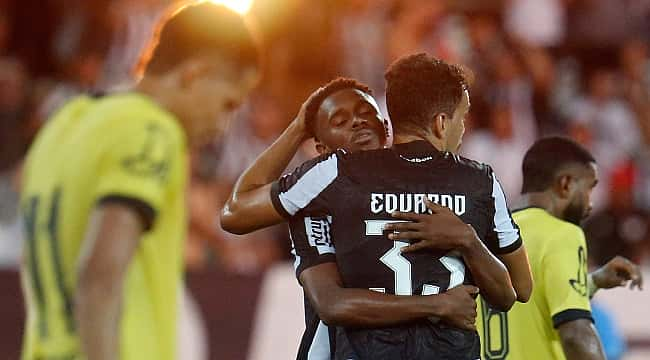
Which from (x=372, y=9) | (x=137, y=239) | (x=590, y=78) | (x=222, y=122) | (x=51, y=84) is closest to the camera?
(x=137, y=239)

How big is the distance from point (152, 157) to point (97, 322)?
44cm

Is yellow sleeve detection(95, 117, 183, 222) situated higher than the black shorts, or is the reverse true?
yellow sleeve detection(95, 117, 183, 222)

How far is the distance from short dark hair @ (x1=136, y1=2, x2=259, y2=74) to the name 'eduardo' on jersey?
1.04 metres

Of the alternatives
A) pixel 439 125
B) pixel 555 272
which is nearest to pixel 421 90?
pixel 439 125

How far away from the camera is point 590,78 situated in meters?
13.9

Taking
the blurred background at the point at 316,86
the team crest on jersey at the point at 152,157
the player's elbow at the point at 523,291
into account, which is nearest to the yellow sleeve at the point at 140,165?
the team crest on jersey at the point at 152,157

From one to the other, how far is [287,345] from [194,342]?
744 mm

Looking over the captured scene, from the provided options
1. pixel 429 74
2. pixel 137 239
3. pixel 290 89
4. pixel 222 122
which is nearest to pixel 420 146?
pixel 429 74

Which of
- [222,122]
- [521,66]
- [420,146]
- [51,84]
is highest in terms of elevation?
[521,66]

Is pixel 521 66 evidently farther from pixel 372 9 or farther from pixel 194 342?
pixel 194 342

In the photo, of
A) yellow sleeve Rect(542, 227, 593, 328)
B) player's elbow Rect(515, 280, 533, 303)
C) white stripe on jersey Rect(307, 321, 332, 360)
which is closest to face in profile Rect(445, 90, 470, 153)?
player's elbow Rect(515, 280, 533, 303)

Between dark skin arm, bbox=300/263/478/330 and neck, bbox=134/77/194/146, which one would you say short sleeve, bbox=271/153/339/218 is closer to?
dark skin arm, bbox=300/263/478/330

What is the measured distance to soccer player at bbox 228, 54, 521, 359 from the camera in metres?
4.34

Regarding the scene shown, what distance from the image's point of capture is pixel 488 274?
4.40 meters
